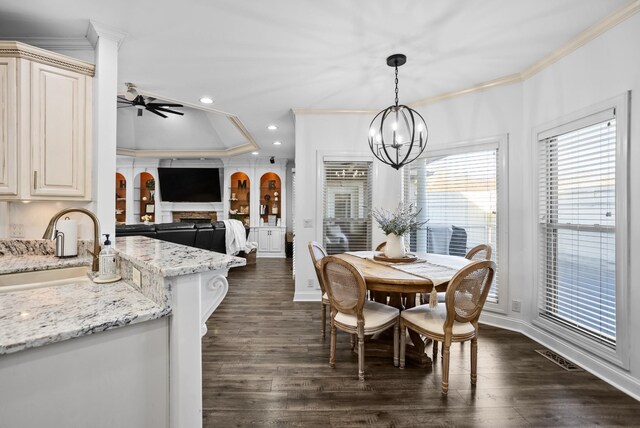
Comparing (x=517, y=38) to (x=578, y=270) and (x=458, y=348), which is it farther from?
(x=458, y=348)

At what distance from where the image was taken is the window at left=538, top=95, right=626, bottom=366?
2279 millimetres

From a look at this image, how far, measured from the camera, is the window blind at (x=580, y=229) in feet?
7.55

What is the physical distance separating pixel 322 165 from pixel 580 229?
2.83m

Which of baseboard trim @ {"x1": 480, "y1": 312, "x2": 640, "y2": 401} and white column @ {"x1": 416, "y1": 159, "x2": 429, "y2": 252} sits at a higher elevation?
white column @ {"x1": 416, "y1": 159, "x2": 429, "y2": 252}

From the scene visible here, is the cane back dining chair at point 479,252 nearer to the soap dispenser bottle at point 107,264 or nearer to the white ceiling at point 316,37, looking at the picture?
the white ceiling at point 316,37

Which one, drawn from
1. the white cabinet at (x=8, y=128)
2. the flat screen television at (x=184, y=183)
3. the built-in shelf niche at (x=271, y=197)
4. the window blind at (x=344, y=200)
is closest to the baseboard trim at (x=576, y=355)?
the window blind at (x=344, y=200)

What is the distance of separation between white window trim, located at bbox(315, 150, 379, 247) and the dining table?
104cm

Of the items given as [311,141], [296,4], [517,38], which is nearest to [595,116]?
[517,38]

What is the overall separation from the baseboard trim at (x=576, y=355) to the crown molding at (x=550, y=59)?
2.54 m

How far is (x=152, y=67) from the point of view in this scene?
3014mm

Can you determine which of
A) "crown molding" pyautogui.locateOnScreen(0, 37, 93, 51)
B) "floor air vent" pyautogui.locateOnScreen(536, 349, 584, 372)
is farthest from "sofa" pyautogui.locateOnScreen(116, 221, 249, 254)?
"floor air vent" pyautogui.locateOnScreen(536, 349, 584, 372)

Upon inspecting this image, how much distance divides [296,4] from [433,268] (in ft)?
7.42

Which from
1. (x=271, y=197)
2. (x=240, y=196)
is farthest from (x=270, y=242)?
(x=240, y=196)

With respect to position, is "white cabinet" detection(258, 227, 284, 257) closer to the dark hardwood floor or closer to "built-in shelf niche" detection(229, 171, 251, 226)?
"built-in shelf niche" detection(229, 171, 251, 226)
